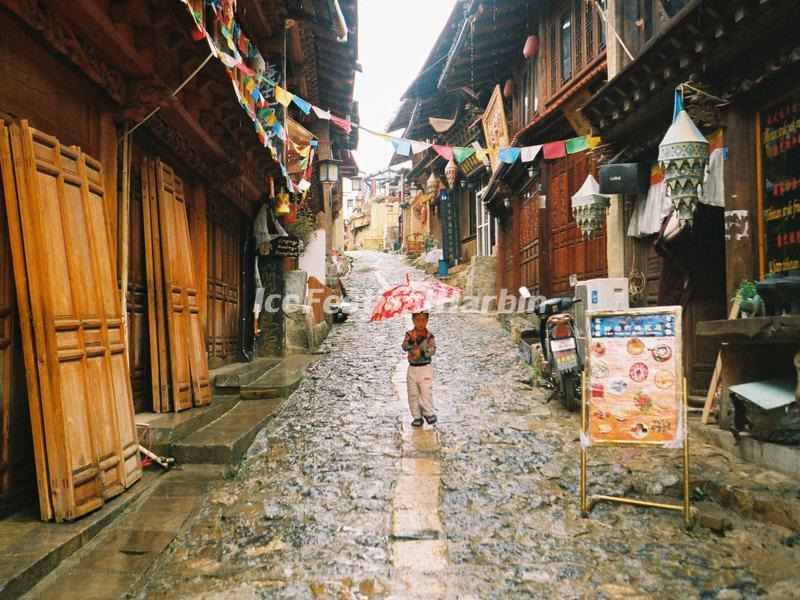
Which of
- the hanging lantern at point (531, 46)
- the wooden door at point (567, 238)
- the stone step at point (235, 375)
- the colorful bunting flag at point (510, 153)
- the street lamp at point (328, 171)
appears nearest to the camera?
the stone step at point (235, 375)

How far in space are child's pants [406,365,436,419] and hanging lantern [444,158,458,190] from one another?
62.9ft

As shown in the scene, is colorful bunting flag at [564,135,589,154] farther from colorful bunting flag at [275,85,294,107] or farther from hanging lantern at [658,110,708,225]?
colorful bunting flag at [275,85,294,107]

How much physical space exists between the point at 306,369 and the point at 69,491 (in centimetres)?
697

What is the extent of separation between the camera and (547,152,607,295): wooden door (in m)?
11.7

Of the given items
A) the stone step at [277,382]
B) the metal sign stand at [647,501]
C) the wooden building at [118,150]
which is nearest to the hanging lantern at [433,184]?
the wooden building at [118,150]

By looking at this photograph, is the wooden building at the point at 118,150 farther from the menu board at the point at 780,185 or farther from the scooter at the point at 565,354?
the menu board at the point at 780,185

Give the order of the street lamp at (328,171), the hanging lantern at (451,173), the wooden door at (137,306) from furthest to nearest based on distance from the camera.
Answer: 1. the hanging lantern at (451,173)
2. the street lamp at (328,171)
3. the wooden door at (137,306)

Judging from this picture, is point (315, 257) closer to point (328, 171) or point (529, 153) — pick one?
point (328, 171)

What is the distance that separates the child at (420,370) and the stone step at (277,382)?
246cm

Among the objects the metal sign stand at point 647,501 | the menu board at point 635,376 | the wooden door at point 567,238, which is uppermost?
the wooden door at point 567,238

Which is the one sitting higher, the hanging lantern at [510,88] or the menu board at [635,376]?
the hanging lantern at [510,88]

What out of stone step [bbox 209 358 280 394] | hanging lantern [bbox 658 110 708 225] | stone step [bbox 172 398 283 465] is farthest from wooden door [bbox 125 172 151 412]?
hanging lantern [bbox 658 110 708 225]

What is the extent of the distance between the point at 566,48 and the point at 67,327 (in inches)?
510

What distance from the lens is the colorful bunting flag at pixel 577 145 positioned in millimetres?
10117
